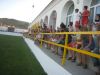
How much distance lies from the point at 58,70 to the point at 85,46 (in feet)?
3.37

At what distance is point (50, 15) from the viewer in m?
21.5

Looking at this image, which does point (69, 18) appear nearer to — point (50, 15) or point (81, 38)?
point (50, 15)

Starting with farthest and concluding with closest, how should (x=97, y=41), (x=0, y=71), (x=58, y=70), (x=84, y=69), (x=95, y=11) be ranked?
(x=95, y=11) → (x=0, y=71) → (x=58, y=70) → (x=84, y=69) → (x=97, y=41)

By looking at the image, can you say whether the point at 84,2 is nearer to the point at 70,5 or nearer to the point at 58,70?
the point at 70,5

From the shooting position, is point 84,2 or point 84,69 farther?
point 84,2

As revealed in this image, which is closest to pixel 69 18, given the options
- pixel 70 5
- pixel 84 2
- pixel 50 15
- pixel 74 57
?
pixel 70 5

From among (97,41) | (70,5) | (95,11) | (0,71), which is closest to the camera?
(97,41)

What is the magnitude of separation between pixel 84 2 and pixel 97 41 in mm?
6634

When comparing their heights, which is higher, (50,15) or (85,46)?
(50,15)

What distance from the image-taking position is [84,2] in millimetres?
11242

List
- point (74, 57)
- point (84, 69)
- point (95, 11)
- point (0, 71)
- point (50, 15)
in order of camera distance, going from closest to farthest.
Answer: point (84, 69)
point (0, 71)
point (74, 57)
point (95, 11)
point (50, 15)

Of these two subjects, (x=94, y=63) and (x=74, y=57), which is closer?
(x=94, y=63)

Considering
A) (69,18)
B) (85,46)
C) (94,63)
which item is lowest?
(94,63)

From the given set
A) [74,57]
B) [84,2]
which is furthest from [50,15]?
[74,57]
